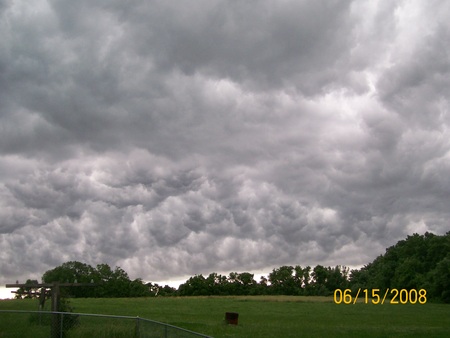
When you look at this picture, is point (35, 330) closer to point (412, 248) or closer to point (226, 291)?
point (412, 248)

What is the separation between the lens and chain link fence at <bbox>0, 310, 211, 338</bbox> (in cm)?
1639

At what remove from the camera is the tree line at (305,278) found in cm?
11394

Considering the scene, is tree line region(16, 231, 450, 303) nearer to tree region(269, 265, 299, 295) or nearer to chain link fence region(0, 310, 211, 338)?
tree region(269, 265, 299, 295)

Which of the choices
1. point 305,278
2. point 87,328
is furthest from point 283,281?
point 87,328

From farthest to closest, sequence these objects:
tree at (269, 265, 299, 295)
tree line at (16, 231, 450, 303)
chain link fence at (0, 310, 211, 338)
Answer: tree at (269, 265, 299, 295) → tree line at (16, 231, 450, 303) → chain link fence at (0, 310, 211, 338)

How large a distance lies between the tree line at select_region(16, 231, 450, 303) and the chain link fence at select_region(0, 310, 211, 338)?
85.6 metres

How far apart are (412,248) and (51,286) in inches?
4559


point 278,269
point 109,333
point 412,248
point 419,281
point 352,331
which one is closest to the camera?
point 109,333

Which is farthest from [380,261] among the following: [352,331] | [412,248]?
[352,331]

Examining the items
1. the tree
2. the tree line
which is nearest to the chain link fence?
the tree line

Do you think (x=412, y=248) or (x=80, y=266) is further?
(x=80, y=266)

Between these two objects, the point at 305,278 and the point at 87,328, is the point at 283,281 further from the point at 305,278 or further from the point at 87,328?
the point at 87,328

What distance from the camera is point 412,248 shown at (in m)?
126

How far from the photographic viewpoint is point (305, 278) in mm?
148500
